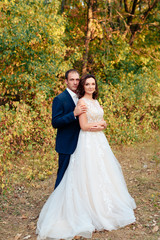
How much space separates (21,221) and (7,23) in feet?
16.7

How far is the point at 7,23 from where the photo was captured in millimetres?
6859

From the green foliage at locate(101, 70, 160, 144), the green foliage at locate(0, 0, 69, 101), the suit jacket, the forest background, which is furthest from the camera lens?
the green foliage at locate(101, 70, 160, 144)

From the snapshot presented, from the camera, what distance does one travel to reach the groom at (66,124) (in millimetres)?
3917

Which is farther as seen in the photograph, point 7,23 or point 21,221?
point 7,23

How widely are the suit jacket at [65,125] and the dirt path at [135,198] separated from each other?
139 centimetres

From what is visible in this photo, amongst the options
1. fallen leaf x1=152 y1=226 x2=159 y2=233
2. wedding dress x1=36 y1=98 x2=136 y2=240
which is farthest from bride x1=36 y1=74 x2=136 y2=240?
fallen leaf x1=152 y1=226 x2=159 y2=233

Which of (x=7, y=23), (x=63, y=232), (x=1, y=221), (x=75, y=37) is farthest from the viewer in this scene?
(x=75, y=37)

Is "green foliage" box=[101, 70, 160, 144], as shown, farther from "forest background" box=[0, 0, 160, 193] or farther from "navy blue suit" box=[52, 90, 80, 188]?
"navy blue suit" box=[52, 90, 80, 188]

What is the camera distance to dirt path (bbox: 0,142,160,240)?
3914mm

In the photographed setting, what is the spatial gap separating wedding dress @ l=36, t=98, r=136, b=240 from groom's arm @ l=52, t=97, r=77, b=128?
14.9 inches

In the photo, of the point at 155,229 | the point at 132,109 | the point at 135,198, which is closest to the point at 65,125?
the point at 155,229

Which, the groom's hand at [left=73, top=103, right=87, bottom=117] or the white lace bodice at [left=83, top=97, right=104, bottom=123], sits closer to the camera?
the groom's hand at [left=73, top=103, right=87, bottom=117]

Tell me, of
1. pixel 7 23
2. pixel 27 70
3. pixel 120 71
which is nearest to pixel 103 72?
pixel 120 71

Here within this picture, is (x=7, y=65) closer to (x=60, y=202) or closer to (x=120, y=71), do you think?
(x=60, y=202)
